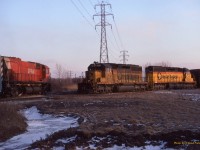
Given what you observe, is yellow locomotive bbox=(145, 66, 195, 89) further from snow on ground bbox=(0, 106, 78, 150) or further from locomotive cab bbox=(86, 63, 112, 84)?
snow on ground bbox=(0, 106, 78, 150)

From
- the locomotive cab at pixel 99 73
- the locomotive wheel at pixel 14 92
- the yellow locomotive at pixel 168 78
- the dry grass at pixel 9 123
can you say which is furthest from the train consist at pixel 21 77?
the yellow locomotive at pixel 168 78

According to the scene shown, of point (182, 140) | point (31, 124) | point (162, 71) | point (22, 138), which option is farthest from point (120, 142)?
point (162, 71)

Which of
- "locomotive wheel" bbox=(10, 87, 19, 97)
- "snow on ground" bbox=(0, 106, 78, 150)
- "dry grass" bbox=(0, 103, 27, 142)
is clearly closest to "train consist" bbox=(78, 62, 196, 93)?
"locomotive wheel" bbox=(10, 87, 19, 97)

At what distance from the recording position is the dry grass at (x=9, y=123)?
1359 centimetres

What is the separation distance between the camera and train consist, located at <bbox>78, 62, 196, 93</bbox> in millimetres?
37969

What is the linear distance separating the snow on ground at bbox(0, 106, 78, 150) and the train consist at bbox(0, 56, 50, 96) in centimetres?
1093

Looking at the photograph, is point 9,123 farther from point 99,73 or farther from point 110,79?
point 110,79

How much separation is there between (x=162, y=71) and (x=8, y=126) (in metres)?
40.2

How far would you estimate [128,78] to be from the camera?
4297cm

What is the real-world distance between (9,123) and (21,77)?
21.5 m

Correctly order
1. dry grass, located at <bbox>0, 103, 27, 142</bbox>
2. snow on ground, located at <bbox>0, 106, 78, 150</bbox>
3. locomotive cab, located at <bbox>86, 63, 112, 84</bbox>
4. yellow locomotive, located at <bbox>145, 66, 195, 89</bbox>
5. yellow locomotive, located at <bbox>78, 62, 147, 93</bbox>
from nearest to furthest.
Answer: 1. snow on ground, located at <bbox>0, 106, 78, 150</bbox>
2. dry grass, located at <bbox>0, 103, 27, 142</bbox>
3. yellow locomotive, located at <bbox>78, 62, 147, 93</bbox>
4. locomotive cab, located at <bbox>86, 63, 112, 84</bbox>
5. yellow locomotive, located at <bbox>145, 66, 195, 89</bbox>

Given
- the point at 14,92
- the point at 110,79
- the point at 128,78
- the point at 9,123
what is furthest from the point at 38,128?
the point at 128,78

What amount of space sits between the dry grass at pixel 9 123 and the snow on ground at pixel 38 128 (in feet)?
1.07

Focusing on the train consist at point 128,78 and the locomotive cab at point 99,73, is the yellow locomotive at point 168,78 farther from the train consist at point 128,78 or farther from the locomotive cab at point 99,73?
the locomotive cab at point 99,73
